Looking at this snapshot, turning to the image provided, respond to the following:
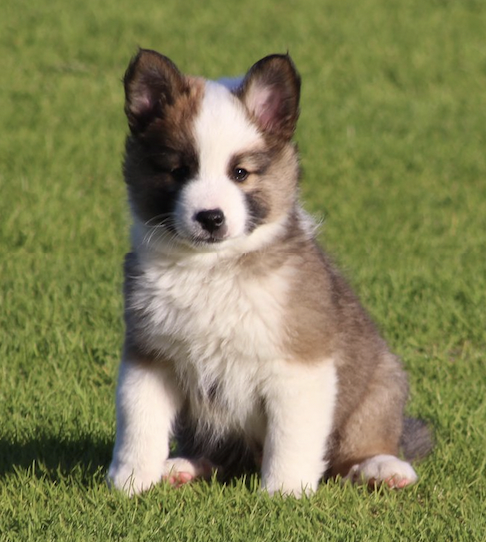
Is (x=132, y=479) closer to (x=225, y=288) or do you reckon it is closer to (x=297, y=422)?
(x=297, y=422)

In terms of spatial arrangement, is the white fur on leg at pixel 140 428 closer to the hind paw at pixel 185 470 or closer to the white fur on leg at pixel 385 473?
the hind paw at pixel 185 470

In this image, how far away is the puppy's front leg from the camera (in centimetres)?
464

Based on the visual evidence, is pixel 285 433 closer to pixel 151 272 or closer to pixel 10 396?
pixel 151 272

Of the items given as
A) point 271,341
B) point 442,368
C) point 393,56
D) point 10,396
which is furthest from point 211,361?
point 393,56

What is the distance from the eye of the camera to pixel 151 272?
4797 mm

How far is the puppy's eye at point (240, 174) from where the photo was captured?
454 centimetres

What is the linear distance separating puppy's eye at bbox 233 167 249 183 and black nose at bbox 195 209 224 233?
0.20 meters

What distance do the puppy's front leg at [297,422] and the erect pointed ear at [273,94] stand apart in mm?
1011

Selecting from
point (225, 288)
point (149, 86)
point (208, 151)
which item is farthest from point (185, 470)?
point (149, 86)

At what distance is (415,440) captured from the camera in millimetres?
5496

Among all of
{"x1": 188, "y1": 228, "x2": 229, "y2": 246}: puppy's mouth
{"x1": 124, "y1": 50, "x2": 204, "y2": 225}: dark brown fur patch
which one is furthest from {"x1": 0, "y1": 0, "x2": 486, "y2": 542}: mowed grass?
{"x1": 124, "y1": 50, "x2": 204, "y2": 225}: dark brown fur patch

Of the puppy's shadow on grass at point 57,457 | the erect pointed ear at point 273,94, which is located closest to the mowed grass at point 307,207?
the puppy's shadow on grass at point 57,457

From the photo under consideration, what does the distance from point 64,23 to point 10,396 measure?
31.1 ft

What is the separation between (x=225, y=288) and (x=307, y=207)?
18.2 feet
